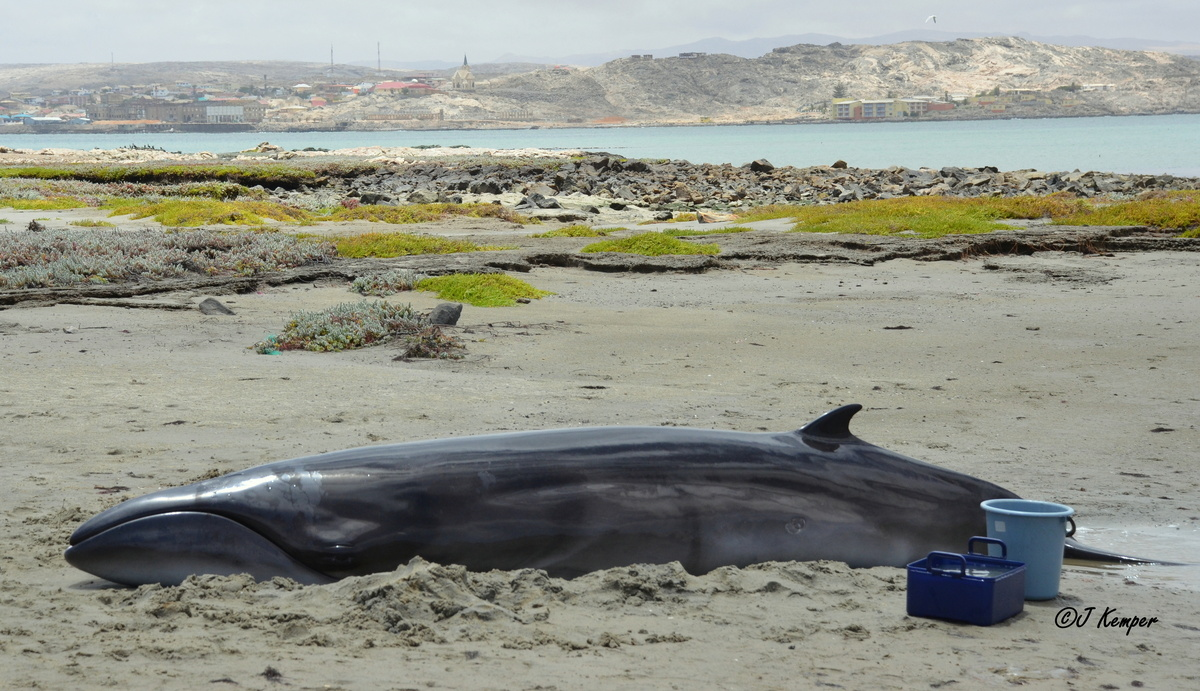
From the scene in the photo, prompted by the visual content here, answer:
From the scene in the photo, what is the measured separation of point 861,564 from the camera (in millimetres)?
4320

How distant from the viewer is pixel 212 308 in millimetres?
11172

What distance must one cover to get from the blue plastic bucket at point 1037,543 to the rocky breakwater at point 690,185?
870 inches

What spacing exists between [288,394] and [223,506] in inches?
146

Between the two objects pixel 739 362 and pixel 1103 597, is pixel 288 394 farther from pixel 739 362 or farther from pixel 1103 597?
pixel 1103 597

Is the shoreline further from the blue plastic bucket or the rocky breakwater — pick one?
the blue plastic bucket

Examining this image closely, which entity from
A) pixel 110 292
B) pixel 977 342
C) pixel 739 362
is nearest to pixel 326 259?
pixel 110 292

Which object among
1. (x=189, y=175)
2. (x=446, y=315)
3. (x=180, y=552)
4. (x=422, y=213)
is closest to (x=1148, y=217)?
(x=422, y=213)

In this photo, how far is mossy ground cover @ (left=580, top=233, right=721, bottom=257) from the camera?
1644cm

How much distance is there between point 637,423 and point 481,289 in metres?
5.68

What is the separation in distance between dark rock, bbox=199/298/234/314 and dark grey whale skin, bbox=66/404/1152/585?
7.46m

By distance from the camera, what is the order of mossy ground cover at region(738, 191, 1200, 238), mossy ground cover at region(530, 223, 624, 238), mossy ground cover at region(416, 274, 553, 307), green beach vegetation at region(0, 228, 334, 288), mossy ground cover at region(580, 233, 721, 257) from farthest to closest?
1. mossy ground cover at region(530, 223, 624, 238)
2. mossy ground cover at region(738, 191, 1200, 238)
3. mossy ground cover at region(580, 233, 721, 257)
4. green beach vegetation at region(0, 228, 334, 288)
5. mossy ground cover at region(416, 274, 553, 307)

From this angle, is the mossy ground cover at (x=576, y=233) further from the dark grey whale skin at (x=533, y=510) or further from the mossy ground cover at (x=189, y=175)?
the mossy ground cover at (x=189, y=175)

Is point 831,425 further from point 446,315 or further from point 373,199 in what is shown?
point 373,199

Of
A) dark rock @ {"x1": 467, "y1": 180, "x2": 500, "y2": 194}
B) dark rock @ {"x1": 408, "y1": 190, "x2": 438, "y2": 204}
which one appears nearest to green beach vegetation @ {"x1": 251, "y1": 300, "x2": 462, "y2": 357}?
dark rock @ {"x1": 408, "y1": 190, "x2": 438, "y2": 204}
